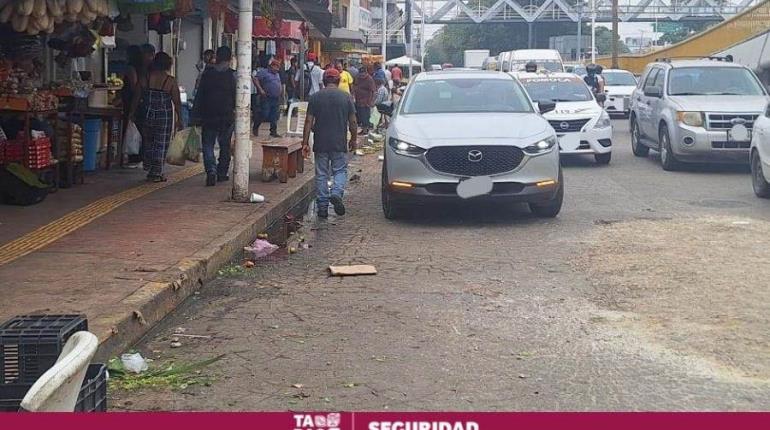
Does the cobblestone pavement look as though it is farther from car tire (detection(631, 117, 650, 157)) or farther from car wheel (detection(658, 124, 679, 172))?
car tire (detection(631, 117, 650, 157))

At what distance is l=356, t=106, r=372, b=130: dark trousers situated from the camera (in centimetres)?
2289

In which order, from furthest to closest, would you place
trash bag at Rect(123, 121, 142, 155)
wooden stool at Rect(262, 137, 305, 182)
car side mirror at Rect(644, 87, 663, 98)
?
car side mirror at Rect(644, 87, 663, 98) → trash bag at Rect(123, 121, 142, 155) → wooden stool at Rect(262, 137, 305, 182)

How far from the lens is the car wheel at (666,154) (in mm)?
16234

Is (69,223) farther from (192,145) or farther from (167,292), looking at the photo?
(167,292)

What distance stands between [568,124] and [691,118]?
2.02 metres

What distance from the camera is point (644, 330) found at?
21.5 ft

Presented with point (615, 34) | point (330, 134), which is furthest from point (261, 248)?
point (615, 34)

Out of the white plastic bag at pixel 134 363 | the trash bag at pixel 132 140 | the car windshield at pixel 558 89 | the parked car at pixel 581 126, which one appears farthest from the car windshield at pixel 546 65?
the white plastic bag at pixel 134 363

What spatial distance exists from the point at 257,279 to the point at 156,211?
2.59 m

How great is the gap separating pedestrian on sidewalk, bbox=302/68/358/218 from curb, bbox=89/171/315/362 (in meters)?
1.03

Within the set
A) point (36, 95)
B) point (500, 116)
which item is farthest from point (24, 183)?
point (500, 116)

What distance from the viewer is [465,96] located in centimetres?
1223

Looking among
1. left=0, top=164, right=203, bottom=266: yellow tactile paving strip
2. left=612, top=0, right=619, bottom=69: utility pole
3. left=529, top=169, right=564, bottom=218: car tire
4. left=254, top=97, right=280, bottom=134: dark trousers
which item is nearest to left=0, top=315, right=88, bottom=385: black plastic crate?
left=0, top=164, right=203, bottom=266: yellow tactile paving strip

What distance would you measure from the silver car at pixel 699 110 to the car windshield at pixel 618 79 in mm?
13523
